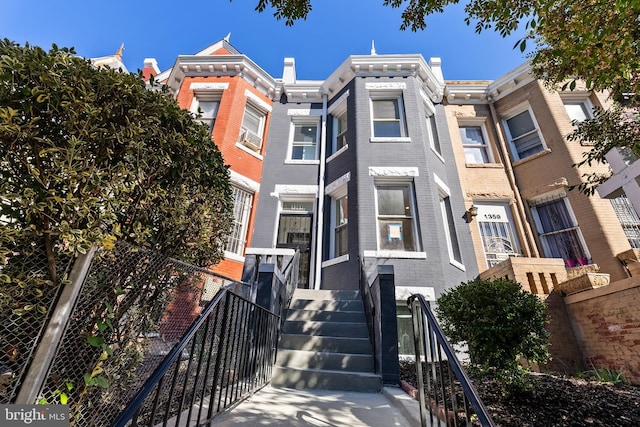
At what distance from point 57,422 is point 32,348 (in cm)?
48

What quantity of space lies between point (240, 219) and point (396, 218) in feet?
16.0

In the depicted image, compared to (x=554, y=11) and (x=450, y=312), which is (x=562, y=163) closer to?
(x=554, y=11)

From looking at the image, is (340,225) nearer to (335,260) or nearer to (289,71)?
(335,260)

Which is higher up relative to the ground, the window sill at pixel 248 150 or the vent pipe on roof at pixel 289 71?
the vent pipe on roof at pixel 289 71

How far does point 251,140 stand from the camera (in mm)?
10188

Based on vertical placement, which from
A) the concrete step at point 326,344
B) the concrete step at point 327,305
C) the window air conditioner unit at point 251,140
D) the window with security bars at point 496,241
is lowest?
the concrete step at point 326,344

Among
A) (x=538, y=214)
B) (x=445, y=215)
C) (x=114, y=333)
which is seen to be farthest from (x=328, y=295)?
(x=538, y=214)

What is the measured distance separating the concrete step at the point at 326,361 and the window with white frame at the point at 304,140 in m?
7.20

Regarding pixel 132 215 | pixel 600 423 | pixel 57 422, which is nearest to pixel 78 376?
pixel 57 422

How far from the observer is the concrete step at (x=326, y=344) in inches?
187

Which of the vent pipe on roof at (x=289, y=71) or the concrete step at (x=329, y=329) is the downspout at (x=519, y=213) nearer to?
the concrete step at (x=329, y=329)

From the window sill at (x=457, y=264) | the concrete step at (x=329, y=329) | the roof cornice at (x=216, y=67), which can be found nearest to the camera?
the concrete step at (x=329, y=329)

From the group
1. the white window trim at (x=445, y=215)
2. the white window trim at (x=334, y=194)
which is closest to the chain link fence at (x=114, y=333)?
the white window trim at (x=334, y=194)

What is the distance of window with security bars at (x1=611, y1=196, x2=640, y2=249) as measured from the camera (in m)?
7.77
